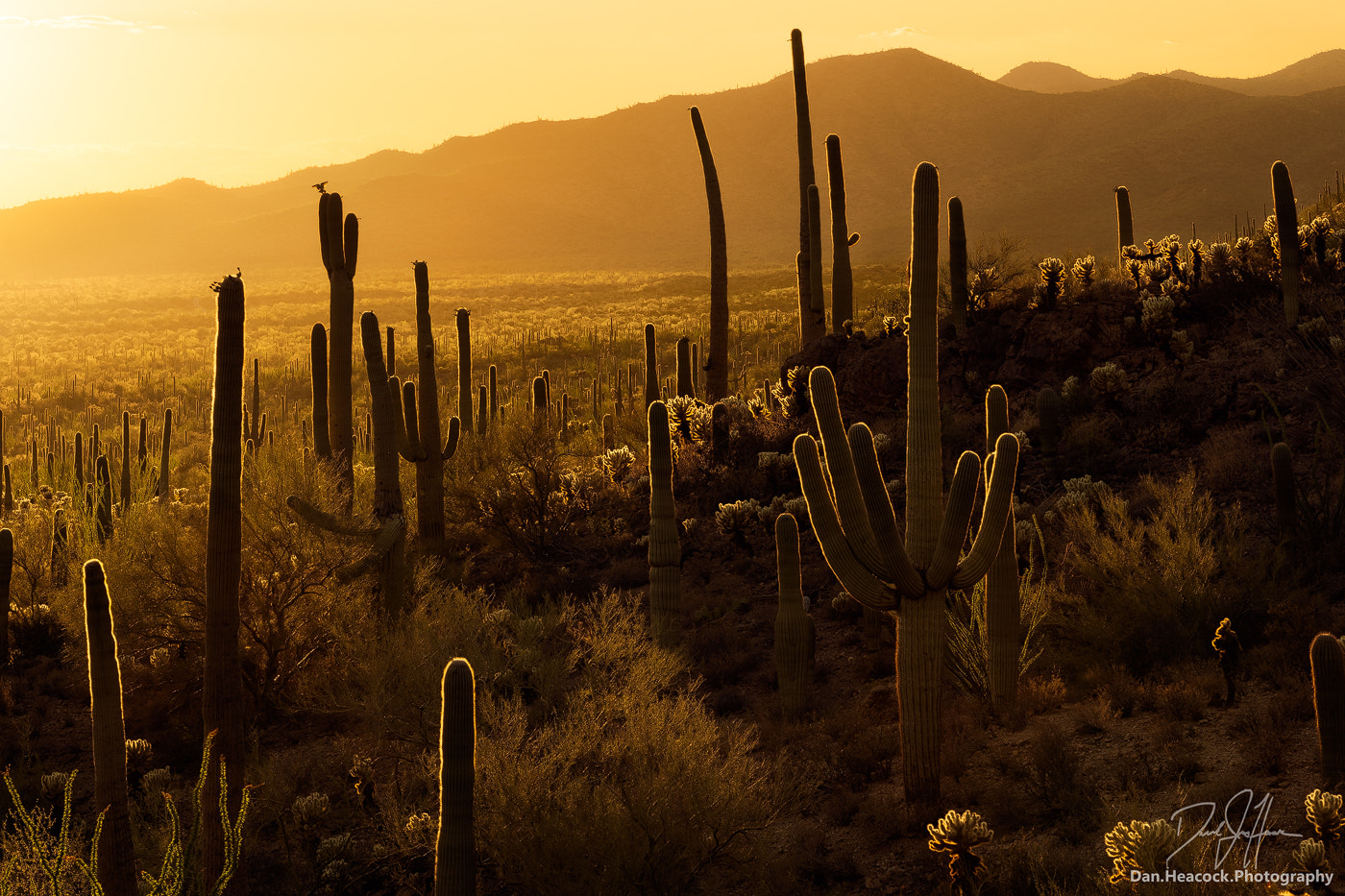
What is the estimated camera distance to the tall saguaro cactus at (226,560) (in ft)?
26.8

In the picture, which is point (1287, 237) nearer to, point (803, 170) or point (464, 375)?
point (803, 170)

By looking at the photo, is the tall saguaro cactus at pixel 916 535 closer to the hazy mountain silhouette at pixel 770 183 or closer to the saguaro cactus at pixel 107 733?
the saguaro cactus at pixel 107 733

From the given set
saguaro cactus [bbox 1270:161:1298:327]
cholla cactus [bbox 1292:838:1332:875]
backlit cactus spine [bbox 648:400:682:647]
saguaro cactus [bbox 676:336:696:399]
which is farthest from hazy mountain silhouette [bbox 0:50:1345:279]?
cholla cactus [bbox 1292:838:1332:875]

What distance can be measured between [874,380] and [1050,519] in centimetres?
581

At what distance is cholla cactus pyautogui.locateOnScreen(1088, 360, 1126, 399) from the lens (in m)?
16.6

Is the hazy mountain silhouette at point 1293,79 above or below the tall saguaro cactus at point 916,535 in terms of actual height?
above

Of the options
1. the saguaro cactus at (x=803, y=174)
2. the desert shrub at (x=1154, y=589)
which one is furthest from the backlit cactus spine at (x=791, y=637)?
the saguaro cactus at (x=803, y=174)

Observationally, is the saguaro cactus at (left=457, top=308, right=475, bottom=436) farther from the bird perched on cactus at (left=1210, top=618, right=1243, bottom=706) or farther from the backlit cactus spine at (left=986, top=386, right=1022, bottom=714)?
the bird perched on cactus at (left=1210, top=618, right=1243, bottom=706)

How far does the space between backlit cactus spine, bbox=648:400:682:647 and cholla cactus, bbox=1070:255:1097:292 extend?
32.7 ft

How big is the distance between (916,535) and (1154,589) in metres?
3.74

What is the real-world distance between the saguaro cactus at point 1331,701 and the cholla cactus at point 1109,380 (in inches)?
418

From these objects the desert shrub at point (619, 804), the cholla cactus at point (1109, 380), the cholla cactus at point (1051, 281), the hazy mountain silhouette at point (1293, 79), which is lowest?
the desert shrub at point (619, 804)

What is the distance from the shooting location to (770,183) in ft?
430

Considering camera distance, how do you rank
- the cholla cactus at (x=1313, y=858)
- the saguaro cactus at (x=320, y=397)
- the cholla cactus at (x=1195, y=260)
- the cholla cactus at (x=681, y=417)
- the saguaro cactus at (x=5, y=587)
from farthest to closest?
the cholla cactus at (x=681, y=417), the cholla cactus at (x=1195, y=260), the saguaro cactus at (x=320, y=397), the saguaro cactus at (x=5, y=587), the cholla cactus at (x=1313, y=858)
